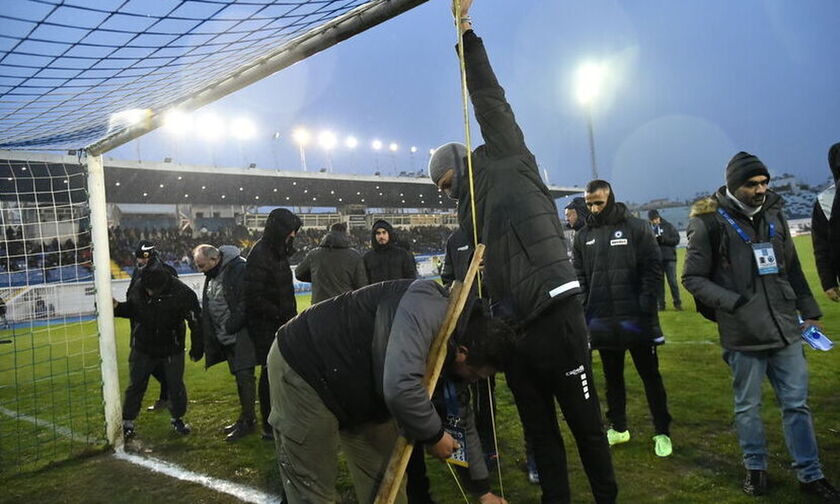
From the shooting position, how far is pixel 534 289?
237 cm

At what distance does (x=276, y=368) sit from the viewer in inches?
82.4

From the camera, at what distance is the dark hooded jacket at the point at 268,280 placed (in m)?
4.39

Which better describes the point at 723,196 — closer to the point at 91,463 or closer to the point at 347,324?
the point at 347,324

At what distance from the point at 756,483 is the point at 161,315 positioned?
482 centimetres

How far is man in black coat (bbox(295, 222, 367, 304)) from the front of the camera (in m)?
4.78

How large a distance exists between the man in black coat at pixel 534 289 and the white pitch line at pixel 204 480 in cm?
184

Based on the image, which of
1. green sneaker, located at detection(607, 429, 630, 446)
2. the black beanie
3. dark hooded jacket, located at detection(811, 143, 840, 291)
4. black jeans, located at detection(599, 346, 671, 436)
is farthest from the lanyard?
green sneaker, located at detection(607, 429, 630, 446)

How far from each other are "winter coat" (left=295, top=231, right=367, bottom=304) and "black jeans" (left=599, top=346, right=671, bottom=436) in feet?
7.23

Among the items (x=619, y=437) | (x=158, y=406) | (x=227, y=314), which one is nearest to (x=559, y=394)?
(x=619, y=437)

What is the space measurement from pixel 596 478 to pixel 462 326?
120cm

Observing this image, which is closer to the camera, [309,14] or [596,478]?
[596,478]

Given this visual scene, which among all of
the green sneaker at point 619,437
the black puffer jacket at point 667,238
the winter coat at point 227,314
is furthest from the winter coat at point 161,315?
the black puffer jacket at point 667,238

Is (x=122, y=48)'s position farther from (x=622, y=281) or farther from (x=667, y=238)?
(x=667, y=238)

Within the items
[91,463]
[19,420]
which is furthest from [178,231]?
[91,463]
